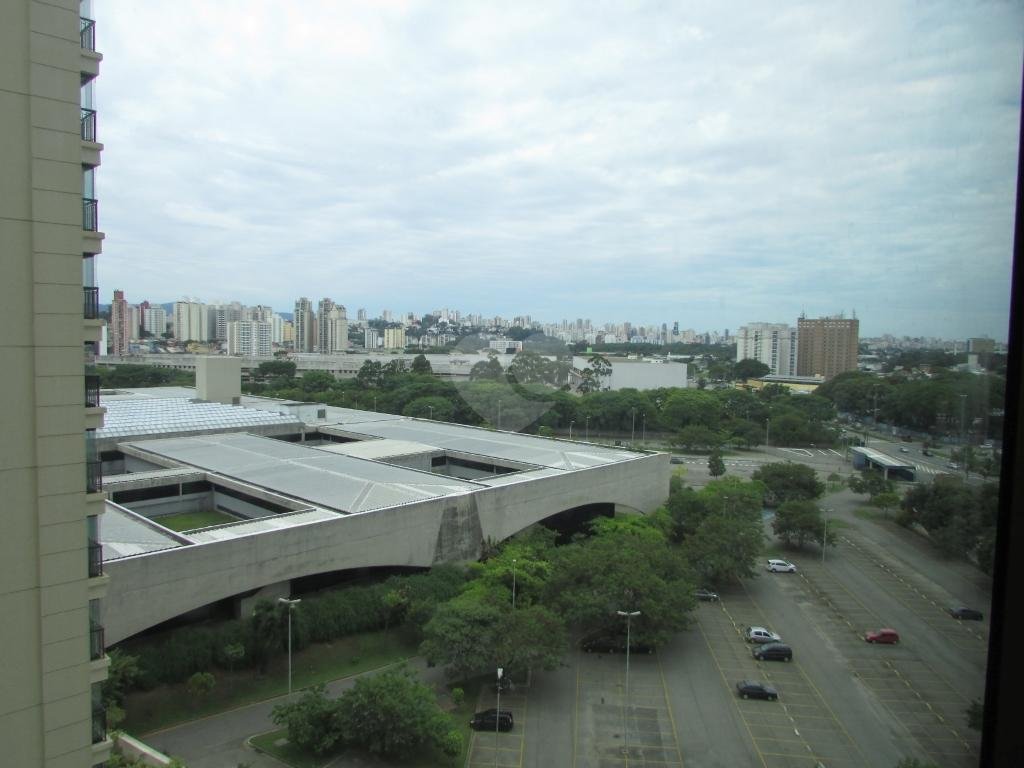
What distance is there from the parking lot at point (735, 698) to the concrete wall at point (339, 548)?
2166 mm

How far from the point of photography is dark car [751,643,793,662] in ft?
20.8

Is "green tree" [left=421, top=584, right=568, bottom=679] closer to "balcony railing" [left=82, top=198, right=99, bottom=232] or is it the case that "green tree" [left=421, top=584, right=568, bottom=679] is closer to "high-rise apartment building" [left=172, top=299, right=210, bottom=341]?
"balcony railing" [left=82, top=198, right=99, bottom=232]

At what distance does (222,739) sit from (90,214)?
457cm

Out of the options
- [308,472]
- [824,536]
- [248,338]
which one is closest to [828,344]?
[824,536]

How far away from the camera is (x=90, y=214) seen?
1844 mm

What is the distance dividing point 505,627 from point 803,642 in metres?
2.94

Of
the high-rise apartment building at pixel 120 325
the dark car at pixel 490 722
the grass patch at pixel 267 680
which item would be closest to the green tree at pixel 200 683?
the grass patch at pixel 267 680

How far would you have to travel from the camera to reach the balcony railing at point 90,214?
1816mm

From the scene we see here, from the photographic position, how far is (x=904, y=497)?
5.49ft

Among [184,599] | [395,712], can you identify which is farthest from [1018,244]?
[184,599]

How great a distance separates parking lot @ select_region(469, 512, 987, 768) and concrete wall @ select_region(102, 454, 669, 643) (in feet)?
7.11

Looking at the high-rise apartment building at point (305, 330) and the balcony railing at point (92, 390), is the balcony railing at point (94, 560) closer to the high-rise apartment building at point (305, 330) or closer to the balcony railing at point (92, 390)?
the balcony railing at point (92, 390)

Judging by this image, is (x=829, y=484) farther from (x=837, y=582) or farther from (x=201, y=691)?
(x=201, y=691)

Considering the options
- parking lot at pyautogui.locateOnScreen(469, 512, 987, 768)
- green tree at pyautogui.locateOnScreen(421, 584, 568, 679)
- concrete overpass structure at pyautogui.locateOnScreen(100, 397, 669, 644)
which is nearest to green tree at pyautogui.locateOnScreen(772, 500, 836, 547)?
parking lot at pyautogui.locateOnScreen(469, 512, 987, 768)
